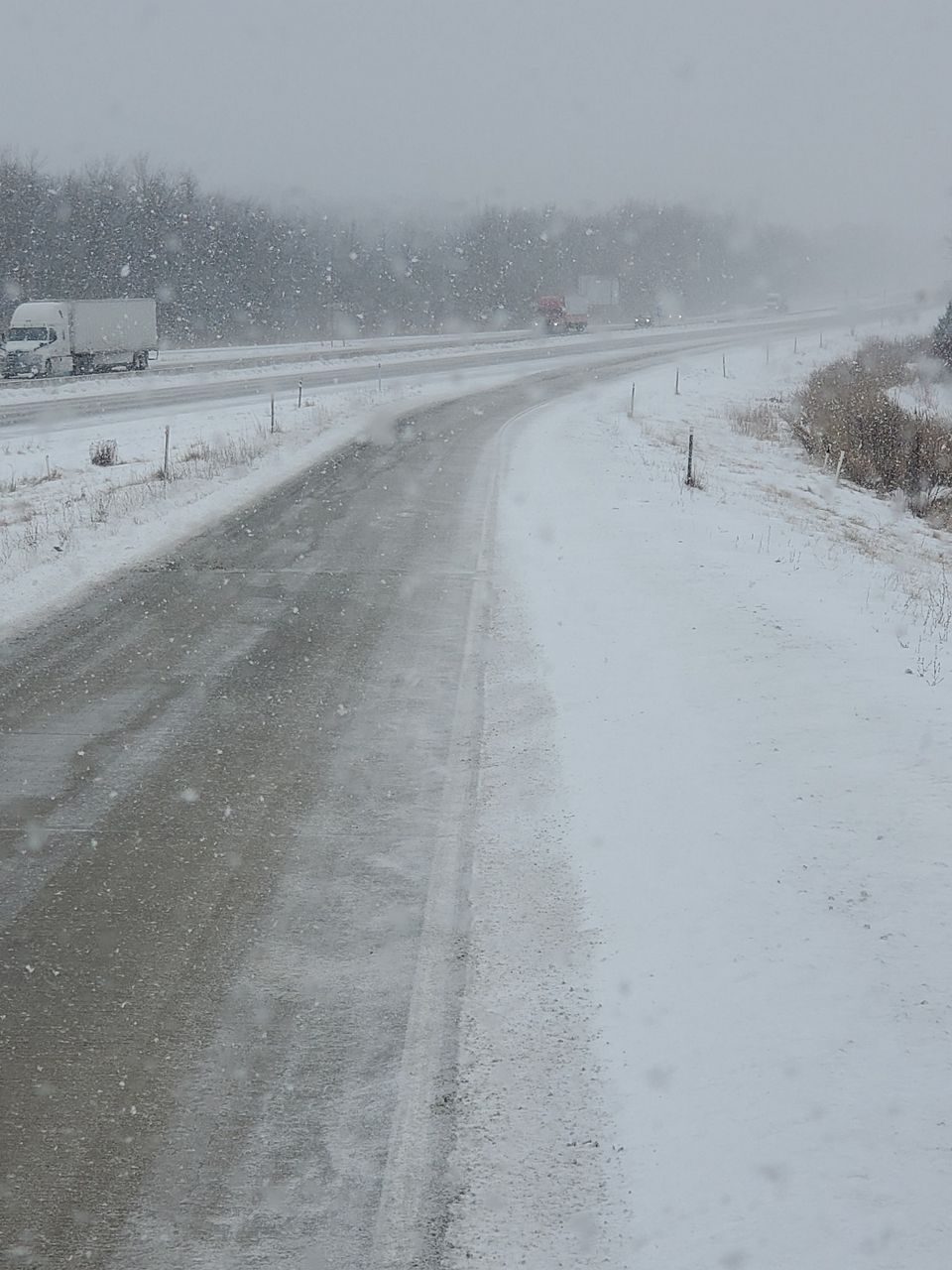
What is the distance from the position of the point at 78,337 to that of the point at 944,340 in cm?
3446

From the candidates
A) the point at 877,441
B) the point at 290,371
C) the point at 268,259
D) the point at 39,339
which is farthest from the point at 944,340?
the point at 268,259

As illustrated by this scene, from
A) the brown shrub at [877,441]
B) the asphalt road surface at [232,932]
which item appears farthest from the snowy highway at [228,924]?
the brown shrub at [877,441]

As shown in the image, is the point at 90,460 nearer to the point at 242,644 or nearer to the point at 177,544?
the point at 177,544

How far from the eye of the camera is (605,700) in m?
8.33

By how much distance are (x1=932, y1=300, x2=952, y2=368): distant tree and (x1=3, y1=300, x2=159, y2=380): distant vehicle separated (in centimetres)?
3197

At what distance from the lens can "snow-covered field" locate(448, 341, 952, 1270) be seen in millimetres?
3469

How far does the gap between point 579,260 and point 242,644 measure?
10875 centimetres

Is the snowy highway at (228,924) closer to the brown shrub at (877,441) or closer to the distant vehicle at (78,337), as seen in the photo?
the brown shrub at (877,441)

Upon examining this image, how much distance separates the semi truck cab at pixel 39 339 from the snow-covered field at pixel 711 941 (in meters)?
35.2

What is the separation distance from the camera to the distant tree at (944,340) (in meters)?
45.9

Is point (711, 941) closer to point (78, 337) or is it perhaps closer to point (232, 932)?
point (232, 932)

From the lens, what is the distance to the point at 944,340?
4731cm

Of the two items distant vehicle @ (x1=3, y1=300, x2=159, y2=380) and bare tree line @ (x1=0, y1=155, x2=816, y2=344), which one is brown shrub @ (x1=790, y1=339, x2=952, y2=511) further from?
bare tree line @ (x1=0, y1=155, x2=816, y2=344)

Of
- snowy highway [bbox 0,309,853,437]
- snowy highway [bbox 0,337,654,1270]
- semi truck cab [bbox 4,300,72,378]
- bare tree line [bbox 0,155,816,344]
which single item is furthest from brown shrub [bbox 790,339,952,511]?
bare tree line [bbox 0,155,816,344]
